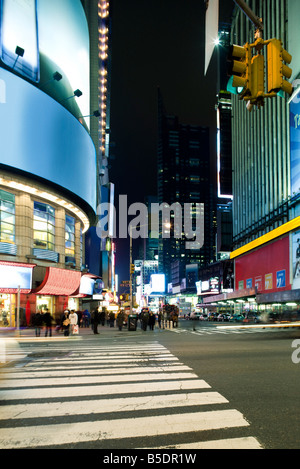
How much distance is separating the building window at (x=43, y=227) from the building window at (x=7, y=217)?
2.74 meters

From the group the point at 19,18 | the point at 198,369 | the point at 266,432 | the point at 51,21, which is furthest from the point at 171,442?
the point at 51,21

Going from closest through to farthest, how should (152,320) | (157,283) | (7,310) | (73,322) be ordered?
1. (73,322)
2. (7,310)
3. (152,320)
4. (157,283)

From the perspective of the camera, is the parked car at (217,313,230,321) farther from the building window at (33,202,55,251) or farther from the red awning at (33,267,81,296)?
the building window at (33,202,55,251)

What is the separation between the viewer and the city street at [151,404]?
5.03 metres

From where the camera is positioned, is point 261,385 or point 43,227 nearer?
point 261,385

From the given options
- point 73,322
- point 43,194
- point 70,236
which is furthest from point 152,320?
point 43,194

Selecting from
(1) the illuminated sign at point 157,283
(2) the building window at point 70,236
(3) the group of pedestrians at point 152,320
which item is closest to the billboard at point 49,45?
(2) the building window at point 70,236

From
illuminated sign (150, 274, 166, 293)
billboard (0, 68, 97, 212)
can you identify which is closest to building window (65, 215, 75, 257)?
billboard (0, 68, 97, 212)

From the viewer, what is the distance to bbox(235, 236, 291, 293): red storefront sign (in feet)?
138

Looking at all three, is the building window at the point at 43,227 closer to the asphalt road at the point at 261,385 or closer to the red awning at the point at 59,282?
the red awning at the point at 59,282

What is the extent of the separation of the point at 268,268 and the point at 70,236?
23894mm

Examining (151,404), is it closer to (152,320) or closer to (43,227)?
(152,320)

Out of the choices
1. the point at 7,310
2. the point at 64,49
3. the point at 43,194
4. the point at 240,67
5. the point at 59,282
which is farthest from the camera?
the point at 64,49

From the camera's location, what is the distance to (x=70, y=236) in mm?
40344
